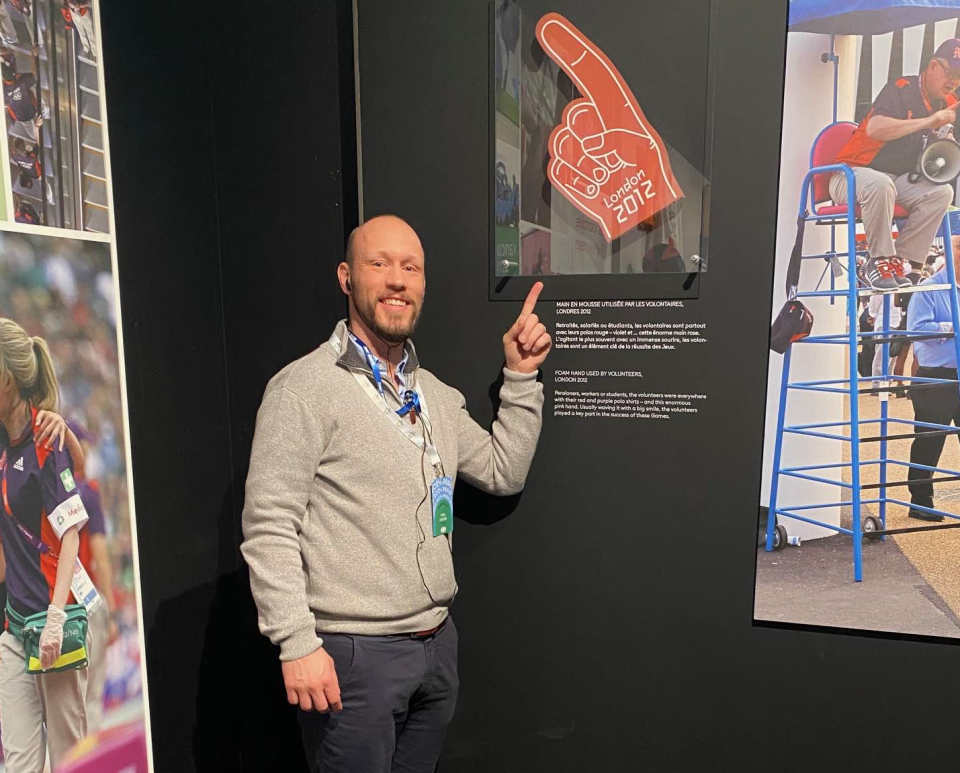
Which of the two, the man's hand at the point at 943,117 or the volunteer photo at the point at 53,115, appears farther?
the man's hand at the point at 943,117

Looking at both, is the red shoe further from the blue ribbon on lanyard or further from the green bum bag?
the green bum bag

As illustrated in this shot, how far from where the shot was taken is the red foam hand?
162 centimetres

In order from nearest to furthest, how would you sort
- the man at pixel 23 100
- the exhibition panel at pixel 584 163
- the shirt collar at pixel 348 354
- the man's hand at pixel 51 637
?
the man at pixel 23 100 → the man's hand at pixel 51 637 → the shirt collar at pixel 348 354 → the exhibition panel at pixel 584 163

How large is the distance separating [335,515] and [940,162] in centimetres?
160

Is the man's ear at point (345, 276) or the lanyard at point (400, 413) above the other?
the man's ear at point (345, 276)

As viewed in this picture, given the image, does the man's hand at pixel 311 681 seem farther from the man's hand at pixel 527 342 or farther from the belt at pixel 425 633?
the man's hand at pixel 527 342

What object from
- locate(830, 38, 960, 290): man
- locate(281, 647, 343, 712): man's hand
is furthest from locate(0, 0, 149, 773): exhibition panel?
locate(830, 38, 960, 290): man

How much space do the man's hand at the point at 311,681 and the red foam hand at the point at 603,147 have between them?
123 centimetres

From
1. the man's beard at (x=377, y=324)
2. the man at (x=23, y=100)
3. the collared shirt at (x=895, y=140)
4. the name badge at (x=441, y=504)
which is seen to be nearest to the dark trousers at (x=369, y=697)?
the name badge at (x=441, y=504)

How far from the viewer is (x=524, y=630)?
6.05 feet

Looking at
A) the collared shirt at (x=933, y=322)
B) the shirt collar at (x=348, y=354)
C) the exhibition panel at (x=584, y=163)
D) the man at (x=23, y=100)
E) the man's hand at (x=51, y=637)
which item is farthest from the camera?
the exhibition panel at (x=584, y=163)

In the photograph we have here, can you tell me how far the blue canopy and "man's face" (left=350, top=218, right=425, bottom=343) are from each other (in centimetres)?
108

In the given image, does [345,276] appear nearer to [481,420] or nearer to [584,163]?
[481,420]

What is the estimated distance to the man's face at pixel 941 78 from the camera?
1449 millimetres
